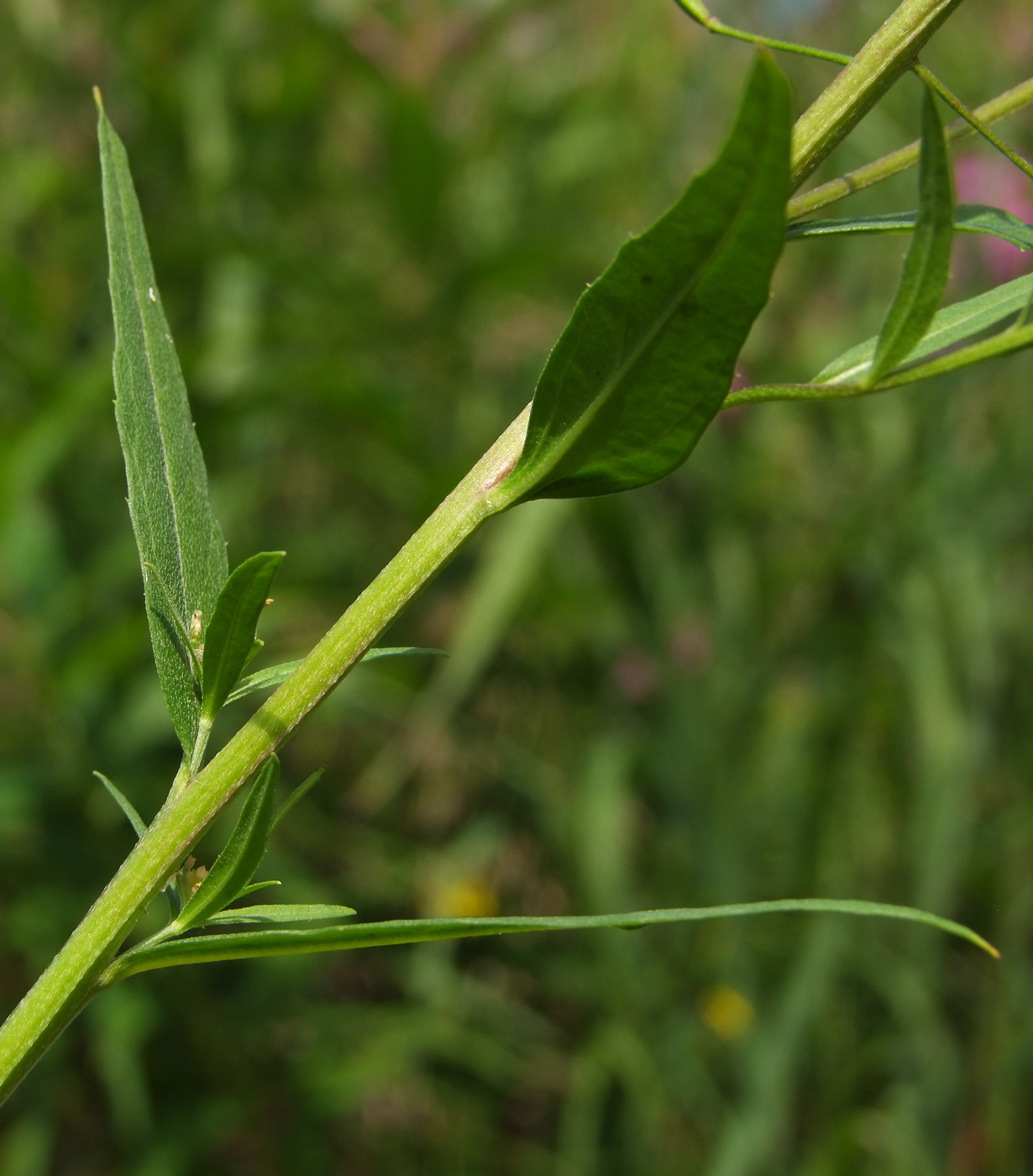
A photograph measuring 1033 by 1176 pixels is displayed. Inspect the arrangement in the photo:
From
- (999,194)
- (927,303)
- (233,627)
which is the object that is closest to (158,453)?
(233,627)

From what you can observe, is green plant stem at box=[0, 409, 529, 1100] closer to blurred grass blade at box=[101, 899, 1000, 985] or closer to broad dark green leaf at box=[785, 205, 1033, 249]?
blurred grass blade at box=[101, 899, 1000, 985]

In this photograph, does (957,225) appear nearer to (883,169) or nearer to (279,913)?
(883,169)

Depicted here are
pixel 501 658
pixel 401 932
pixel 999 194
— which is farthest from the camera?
pixel 501 658

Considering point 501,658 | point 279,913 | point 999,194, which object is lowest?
point 279,913

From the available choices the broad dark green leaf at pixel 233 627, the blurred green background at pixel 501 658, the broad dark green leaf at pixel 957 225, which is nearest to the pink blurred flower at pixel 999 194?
the blurred green background at pixel 501 658

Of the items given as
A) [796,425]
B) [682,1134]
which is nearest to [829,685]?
[796,425]

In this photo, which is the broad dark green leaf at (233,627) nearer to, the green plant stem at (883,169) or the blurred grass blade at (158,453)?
the blurred grass blade at (158,453)
